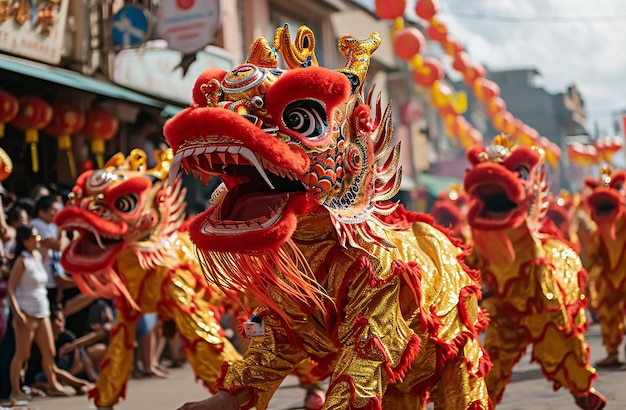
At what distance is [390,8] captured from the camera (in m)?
12.4

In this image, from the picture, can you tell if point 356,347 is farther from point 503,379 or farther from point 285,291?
point 503,379

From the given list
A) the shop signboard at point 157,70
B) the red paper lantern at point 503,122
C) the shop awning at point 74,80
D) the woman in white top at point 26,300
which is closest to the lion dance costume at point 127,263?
the woman in white top at point 26,300

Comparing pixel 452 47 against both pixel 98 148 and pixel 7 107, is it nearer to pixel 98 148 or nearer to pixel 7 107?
pixel 98 148

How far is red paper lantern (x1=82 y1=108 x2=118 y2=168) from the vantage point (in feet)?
31.5

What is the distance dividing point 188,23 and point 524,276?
21.5 feet

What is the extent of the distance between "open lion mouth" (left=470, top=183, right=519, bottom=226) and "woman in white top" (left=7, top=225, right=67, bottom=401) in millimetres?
3673

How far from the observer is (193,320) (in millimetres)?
5102

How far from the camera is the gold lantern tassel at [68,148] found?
9328 mm

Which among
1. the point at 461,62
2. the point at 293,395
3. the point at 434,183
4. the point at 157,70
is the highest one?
the point at 461,62

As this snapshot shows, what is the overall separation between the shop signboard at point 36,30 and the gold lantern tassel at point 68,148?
0.92m

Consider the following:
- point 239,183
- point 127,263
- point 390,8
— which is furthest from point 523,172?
point 390,8

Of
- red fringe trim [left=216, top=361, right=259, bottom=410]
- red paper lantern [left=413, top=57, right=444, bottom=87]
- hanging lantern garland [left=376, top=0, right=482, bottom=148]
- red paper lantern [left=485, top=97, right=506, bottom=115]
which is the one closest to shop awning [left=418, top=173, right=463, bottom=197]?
hanging lantern garland [left=376, top=0, right=482, bottom=148]

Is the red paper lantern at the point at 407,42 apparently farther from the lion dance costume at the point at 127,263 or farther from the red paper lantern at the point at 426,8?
the lion dance costume at the point at 127,263

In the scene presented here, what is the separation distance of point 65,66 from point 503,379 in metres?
7.15
